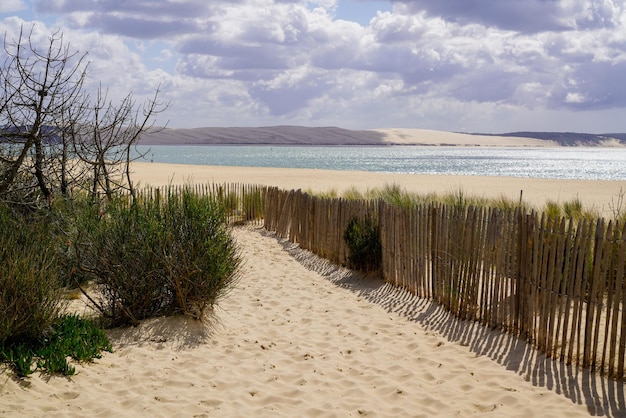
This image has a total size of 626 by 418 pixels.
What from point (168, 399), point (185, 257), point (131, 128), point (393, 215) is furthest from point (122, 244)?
point (131, 128)

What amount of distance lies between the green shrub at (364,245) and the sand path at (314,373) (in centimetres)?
159

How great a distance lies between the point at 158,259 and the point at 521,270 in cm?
359

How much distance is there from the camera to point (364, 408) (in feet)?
15.4

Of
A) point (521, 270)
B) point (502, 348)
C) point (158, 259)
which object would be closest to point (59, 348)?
point (158, 259)

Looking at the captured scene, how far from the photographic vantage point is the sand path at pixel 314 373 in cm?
460

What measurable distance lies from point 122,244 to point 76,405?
6.82 ft

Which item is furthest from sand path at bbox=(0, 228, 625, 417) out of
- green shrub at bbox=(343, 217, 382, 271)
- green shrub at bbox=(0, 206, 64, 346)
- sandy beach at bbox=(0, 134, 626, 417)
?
green shrub at bbox=(343, 217, 382, 271)

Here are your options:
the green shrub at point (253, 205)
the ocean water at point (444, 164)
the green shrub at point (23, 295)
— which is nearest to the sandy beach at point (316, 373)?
the green shrub at point (23, 295)

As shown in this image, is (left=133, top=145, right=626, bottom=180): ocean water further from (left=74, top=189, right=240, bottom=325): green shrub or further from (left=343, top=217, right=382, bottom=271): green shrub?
(left=74, top=189, right=240, bottom=325): green shrub

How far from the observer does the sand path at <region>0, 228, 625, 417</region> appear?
460 centimetres

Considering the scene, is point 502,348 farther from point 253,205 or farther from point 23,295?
point 253,205

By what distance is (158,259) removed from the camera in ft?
20.4

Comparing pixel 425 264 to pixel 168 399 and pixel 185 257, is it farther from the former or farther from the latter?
pixel 168 399

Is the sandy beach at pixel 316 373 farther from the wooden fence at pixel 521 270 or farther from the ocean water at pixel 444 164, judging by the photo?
the ocean water at pixel 444 164
